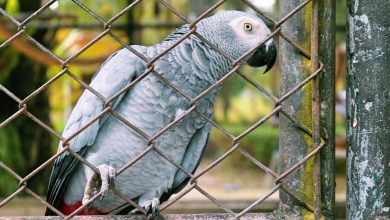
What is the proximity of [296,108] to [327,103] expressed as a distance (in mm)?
80

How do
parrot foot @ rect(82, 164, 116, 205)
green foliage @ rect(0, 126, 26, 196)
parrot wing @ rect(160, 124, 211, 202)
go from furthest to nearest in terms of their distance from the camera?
green foliage @ rect(0, 126, 26, 196) < parrot wing @ rect(160, 124, 211, 202) < parrot foot @ rect(82, 164, 116, 205)

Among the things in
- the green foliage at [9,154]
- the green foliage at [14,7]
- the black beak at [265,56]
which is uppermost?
the green foliage at [14,7]

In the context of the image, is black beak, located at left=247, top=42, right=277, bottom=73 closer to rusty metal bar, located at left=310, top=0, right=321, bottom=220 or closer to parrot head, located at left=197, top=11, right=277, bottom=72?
parrot head, located at left=197, top=11, right=277, bottom=72

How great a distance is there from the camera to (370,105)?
1.40 m

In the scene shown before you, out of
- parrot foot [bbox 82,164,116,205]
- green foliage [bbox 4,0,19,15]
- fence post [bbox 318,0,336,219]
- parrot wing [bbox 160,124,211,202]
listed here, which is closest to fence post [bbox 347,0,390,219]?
fence post [bbox 318,0,336,219]

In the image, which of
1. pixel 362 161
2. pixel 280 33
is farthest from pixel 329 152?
pixel 280 33

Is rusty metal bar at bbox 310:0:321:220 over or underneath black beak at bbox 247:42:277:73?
underneath

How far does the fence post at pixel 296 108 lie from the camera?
1437 millimetres

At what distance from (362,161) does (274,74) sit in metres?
11.4

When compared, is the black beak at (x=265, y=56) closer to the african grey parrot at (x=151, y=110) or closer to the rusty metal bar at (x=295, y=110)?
the african grey parrot at (x=151, y=110)

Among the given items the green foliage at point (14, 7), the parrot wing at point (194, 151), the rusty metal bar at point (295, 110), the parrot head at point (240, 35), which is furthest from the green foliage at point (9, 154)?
the rusty metal bar at point (295, 110)

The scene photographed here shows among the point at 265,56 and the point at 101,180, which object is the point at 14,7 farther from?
the point at 101,180

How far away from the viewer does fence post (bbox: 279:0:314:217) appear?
4.71 ft

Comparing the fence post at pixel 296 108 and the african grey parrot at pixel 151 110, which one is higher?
the african grey parrot at pixel 151 110
